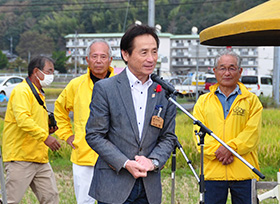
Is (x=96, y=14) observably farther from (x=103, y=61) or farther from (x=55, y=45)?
(x=103, y=61)

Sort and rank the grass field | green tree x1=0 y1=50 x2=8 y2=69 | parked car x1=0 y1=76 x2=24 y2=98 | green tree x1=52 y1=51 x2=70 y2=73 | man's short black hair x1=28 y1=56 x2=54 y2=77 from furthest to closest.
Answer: green tree x1=0 y1=50 x2=8 y2=69
green tree x1=52 y1=51 x2=70 y2=73
parked car x1=0 y1=76 x2=24 y2=98
the grass field
man's short black hair x1=28 y1=56 x2=54 y2=77

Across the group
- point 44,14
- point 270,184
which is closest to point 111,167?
point 270,184

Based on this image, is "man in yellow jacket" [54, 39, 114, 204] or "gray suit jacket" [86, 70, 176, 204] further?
"man in yellow jacket" [54, 39, 114, 204]

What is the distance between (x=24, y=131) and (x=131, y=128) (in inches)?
74.1

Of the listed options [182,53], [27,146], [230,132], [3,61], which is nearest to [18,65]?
[3,61]

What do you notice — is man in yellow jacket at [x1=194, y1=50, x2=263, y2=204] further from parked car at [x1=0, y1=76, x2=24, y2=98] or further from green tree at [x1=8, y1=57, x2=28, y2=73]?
green tree at [x1=8, y1=57, x2=28, y2=73]

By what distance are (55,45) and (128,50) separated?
104032mm

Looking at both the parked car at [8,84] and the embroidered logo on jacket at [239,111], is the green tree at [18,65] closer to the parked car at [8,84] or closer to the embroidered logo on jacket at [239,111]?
the parked car at [8,84]

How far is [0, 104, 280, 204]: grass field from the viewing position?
6.23 meters

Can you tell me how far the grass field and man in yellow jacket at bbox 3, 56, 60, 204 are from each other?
1.40m

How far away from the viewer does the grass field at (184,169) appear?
623 cm

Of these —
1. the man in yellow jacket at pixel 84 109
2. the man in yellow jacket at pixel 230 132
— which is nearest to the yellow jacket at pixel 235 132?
the man in yellow jacket at pixel 230 132

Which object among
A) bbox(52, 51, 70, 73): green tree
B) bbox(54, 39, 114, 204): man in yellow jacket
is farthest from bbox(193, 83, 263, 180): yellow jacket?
bbox(52, 51, 70, 73): green tree

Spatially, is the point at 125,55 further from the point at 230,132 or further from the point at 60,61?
the point at 60,61
